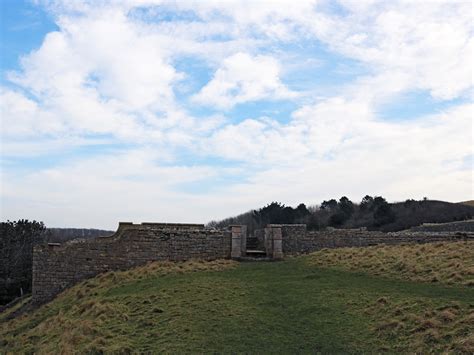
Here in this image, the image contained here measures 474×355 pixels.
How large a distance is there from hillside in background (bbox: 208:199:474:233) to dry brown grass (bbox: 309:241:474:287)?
23.9 meters

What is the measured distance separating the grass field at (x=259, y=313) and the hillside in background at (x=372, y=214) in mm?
26247

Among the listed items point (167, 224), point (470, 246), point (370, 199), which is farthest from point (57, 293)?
point (370, 199)

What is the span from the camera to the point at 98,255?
1794 cm

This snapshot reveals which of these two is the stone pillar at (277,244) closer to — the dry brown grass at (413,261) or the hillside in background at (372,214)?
the dry brown grass at (413,261)

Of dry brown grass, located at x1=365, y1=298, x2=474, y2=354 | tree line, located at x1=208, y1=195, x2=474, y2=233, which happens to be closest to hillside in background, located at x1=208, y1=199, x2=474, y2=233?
tree line, located at x1=208, y1=195, x2=474, y2=233

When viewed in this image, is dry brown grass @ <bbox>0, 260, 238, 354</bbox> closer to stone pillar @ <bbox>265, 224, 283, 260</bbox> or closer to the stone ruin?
the stone ruin

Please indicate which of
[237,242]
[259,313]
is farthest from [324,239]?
[259,313]

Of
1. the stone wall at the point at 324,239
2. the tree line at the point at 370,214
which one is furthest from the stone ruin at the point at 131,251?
the tree line at the point at 370,214

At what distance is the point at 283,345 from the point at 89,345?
404cm

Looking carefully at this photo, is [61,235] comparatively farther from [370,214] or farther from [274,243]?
[274,243]

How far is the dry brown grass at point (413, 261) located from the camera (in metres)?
12.3

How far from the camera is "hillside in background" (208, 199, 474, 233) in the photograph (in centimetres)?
4325

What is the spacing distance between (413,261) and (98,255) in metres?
11.0

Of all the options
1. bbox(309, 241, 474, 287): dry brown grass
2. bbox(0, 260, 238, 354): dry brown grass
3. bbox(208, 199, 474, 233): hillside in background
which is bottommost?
bbox(0, 260, 238, 354): dry brown grass
